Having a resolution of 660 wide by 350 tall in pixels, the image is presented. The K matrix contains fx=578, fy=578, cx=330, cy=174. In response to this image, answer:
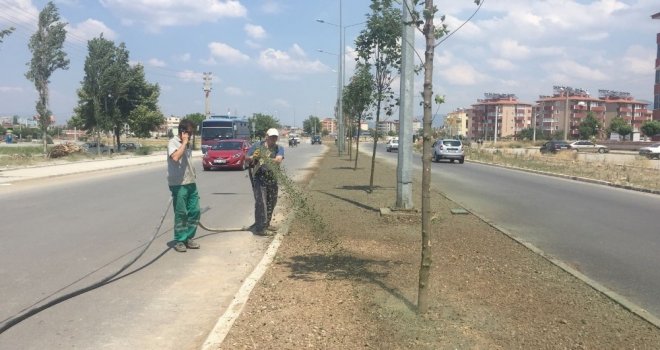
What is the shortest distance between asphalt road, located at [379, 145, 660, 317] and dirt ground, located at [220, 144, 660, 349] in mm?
701

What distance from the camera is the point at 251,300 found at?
4.98 m

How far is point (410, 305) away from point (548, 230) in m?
5.85

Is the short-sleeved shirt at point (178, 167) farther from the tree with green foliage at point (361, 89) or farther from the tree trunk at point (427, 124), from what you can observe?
the tree with green foliage at point (361, 89)

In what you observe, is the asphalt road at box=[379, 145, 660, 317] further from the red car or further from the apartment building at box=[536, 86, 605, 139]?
the apartment building at box=[536, 86, 605, 139]

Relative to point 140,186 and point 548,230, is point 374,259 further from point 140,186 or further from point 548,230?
point 140,186

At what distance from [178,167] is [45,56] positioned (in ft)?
104

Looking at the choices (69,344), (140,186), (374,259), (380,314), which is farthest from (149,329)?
(140,186)

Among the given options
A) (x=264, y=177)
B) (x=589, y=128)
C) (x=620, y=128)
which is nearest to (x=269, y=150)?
(x=264, y=177)

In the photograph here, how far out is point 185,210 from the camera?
7.44m

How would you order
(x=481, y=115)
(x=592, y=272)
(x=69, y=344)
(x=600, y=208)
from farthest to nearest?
(x=481, y=115) < (x=600, y=208) < (x=592, y=272) < (x=69, y=344)

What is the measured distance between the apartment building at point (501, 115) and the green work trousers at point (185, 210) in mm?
156866

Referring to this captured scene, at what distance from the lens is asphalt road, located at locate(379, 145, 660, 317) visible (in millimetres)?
6555

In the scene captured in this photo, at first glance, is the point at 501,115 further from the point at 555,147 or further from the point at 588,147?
the point at 555,147

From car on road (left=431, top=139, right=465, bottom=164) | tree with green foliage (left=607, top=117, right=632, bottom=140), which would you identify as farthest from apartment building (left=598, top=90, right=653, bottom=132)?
car on road (left=431, top=139, right=465, bottom=164)
